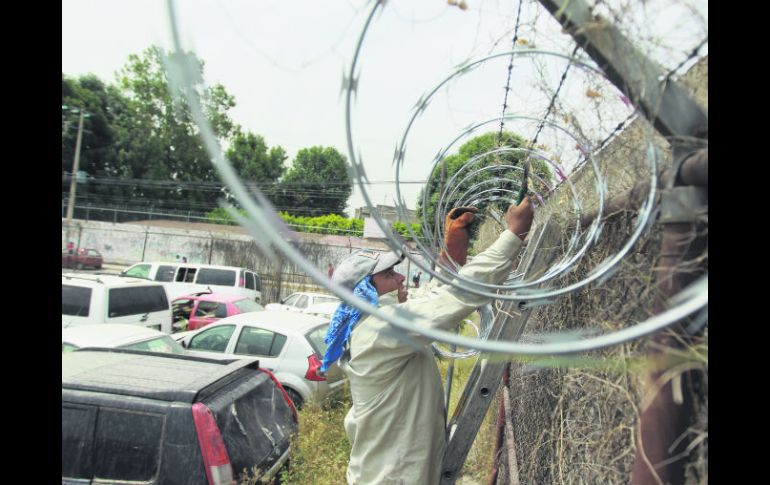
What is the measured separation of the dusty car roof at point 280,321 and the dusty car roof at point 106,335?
1.63 m

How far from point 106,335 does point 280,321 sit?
2.65m

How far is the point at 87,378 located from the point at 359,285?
2553 mm

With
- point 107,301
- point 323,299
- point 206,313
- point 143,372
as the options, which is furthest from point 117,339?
point 323,299

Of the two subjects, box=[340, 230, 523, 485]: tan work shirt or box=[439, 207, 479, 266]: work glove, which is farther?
box=[439, 207, 479, 266]: work glove

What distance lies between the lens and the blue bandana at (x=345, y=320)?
9.25ft

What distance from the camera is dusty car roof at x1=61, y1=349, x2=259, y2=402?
371 cm

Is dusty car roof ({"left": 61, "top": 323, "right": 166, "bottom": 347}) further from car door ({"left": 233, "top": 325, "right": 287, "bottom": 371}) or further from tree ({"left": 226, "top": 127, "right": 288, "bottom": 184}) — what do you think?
tree ({"left": 226, "top": 127, "right": 288, "bottom": 184})

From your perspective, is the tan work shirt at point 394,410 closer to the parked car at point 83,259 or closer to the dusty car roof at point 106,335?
the dusty car roof at point 106,335

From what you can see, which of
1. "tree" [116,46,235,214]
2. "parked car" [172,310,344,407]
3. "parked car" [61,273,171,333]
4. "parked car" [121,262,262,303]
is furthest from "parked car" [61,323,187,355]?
"tree" [116,46,235,214]

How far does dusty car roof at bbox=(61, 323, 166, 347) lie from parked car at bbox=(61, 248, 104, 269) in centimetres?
2507

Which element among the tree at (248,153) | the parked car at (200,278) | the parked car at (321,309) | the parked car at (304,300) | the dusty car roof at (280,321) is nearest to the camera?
the tree at (248,153)

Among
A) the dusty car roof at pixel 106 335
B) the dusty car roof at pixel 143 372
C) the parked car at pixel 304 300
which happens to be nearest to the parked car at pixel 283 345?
the dusty car roof at pixel 106 335

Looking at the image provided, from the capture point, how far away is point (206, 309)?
1410cm
